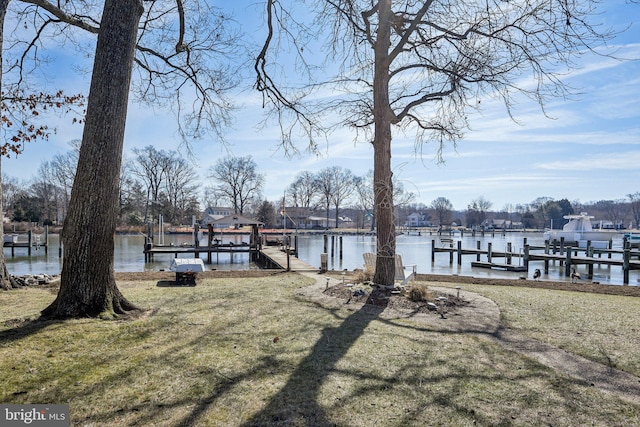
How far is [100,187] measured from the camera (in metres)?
4.85

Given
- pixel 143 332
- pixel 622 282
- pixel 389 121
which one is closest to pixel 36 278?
pixel 143 332

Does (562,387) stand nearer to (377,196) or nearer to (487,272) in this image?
(377,196)

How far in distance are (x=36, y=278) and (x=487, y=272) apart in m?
20.3

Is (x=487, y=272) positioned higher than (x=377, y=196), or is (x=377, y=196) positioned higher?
(x=377, y=196)

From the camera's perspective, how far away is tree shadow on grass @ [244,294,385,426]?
271 centimetres

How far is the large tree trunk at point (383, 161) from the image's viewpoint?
7.96 meters

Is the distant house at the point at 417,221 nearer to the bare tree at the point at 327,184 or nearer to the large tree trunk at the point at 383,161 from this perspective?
the bare tree at the point at 327,184

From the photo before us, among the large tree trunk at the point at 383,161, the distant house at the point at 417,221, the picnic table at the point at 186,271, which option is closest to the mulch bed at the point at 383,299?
the large tree trunk at the point at 383,161

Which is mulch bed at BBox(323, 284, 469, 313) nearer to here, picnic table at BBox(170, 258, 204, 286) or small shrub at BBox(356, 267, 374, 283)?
small shrub at BBox(356, 267, 374, 283)

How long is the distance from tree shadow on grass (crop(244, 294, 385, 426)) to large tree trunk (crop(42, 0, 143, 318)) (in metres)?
2.64

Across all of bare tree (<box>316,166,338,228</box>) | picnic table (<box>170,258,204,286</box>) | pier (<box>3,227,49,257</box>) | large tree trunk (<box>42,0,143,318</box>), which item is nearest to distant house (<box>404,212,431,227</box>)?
bare tree (<box>316,166,338,228</box>)

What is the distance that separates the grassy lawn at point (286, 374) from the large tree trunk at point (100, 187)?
17.0 inches

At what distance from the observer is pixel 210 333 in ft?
15.2

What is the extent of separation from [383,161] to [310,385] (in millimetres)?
5553
